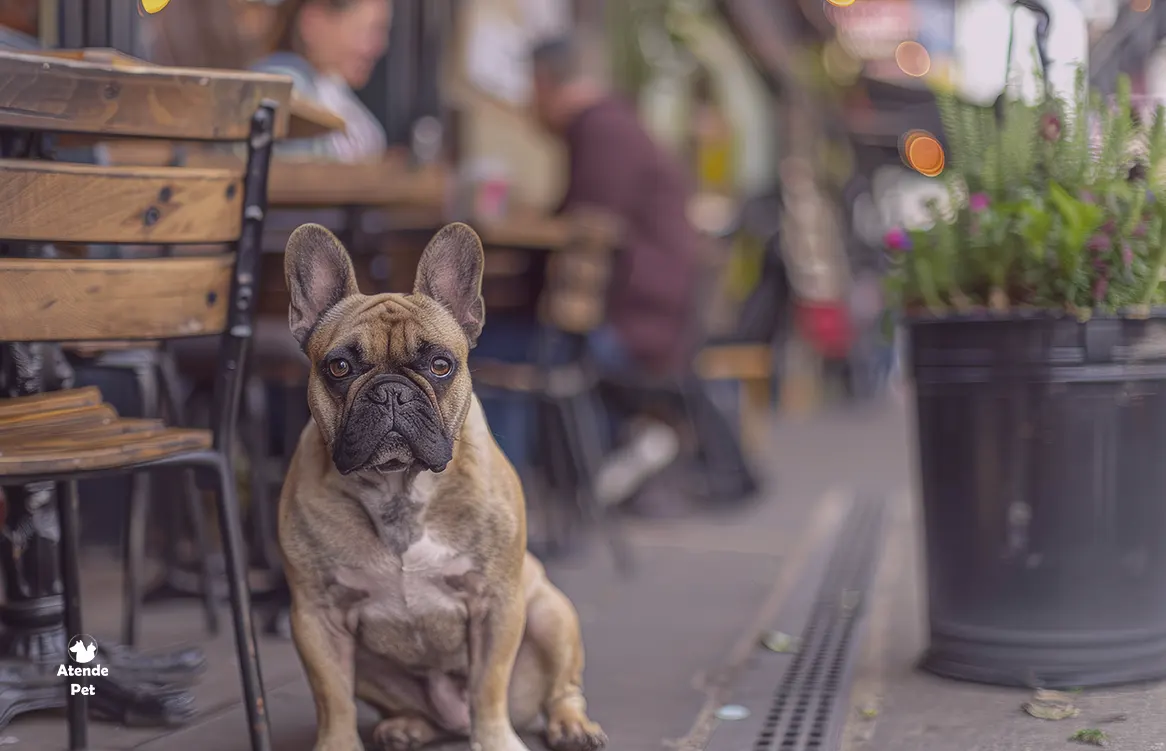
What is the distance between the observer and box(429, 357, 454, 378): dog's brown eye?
8.32ft

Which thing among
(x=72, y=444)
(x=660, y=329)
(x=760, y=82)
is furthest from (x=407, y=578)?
(x=760, y=82)

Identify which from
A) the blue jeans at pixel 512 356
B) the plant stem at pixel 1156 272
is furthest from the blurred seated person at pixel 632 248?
the plant stem at pixel 1156 272

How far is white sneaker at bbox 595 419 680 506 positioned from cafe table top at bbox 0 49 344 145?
4.24 m

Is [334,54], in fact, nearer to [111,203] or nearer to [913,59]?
[111,203]

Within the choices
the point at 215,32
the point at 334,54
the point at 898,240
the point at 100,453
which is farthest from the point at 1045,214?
the point at 215,32

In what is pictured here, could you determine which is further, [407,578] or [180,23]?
[180,23]

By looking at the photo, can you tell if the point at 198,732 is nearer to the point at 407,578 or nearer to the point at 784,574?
the point at 407,578

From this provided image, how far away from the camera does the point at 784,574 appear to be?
215 inches

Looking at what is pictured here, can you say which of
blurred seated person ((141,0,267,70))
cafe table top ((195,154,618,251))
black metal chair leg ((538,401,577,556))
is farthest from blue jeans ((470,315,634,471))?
blurred seated person ((141,0,267,70))

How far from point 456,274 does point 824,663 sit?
193 centimetres

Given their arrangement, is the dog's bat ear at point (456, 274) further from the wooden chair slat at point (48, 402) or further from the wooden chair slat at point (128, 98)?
the wooden chair slat at point (48, 402)

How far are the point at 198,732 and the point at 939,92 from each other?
2.64 m

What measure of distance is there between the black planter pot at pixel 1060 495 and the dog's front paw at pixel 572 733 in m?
1.20

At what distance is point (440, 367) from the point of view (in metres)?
2.54
